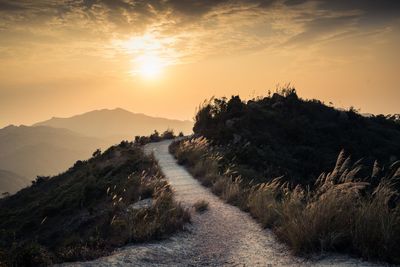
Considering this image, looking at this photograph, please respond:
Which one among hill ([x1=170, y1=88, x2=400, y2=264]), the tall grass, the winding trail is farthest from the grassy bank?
the tall grass

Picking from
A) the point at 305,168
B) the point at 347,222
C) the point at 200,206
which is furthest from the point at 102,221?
the point at 305,168

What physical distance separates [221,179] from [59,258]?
900 cm

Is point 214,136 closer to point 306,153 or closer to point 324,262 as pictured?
point 306,153

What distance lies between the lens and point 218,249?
9.25m

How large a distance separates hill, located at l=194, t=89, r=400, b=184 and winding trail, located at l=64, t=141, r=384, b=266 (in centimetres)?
894

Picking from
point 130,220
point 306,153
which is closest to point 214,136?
point 306,153

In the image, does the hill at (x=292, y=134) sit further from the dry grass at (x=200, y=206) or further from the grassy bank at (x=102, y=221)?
the dry grass at (x=200, y=206)

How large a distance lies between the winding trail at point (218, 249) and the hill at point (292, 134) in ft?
29.3

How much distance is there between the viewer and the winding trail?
7.86 meters

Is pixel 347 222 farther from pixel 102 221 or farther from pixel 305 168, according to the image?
pixel 305 168

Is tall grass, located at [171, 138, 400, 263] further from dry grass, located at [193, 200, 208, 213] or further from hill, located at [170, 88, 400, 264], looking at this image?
dry grass, located at [193, 200, 208, 213]

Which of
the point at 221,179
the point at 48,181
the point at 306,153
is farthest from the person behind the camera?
the point at 48,181

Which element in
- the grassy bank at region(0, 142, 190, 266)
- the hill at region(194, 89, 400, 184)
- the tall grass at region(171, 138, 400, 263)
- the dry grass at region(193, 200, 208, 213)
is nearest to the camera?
the tall grass at region(171, 138, 400, 263)

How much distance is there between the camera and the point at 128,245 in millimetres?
9391
